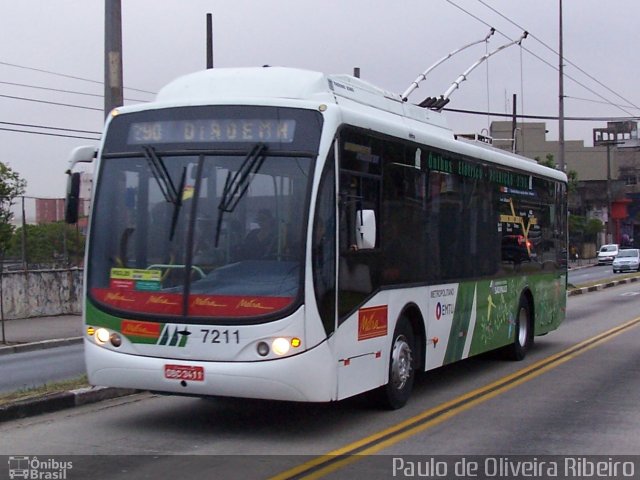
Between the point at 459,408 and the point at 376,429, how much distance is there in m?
1.61

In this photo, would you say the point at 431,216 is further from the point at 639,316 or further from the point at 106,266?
the point at 639,316

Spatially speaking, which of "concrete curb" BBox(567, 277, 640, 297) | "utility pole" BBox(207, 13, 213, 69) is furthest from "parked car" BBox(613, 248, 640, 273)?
"utility pole" BBox(207, 13, 213, 69)

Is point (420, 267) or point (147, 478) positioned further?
point (420, 267)

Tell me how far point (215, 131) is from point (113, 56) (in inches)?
193

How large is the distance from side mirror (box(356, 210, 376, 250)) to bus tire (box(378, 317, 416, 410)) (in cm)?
134

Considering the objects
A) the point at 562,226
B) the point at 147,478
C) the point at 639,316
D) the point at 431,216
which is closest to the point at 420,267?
the point at 431,216

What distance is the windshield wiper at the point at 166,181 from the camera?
838cm

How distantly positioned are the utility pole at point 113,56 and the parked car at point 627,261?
4714cm

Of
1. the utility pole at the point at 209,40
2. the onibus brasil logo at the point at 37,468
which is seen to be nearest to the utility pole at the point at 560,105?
the utility pole at the point at 209,40

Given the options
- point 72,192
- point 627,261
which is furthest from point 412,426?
point 627,261

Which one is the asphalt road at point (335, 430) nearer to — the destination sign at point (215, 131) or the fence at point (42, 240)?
the destination sign at point (215, 131)

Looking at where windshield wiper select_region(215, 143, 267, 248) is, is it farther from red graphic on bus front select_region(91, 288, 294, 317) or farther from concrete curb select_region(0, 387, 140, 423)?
concrete curb select_region(0, 387, 140, 423)

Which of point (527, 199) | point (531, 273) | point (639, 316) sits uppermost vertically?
point (527, 199)

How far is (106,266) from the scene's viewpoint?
8.64 meters
